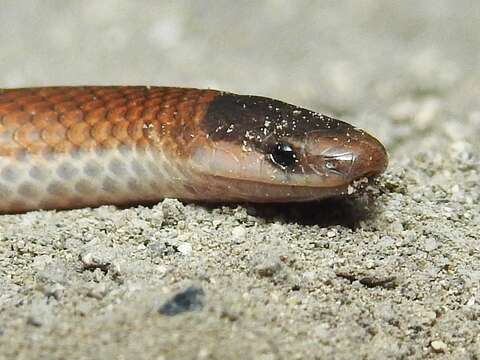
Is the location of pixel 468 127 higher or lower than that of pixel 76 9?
lower

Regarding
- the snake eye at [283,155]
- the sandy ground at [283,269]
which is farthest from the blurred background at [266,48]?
the snake eye at [283,155]

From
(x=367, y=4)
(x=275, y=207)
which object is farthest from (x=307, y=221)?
(x=367, y=4)

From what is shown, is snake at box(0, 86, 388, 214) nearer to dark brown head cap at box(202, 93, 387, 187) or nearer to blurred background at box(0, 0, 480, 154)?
dark brown head cap at box(202, 93, 387, 187)

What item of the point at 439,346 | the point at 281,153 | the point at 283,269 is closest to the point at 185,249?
the point at 283,269

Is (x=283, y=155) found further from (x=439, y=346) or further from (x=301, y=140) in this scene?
(x=439, y=346)

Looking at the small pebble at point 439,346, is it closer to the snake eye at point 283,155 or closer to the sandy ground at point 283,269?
the sandy ground at point 283,269

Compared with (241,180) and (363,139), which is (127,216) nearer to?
(241,180)
